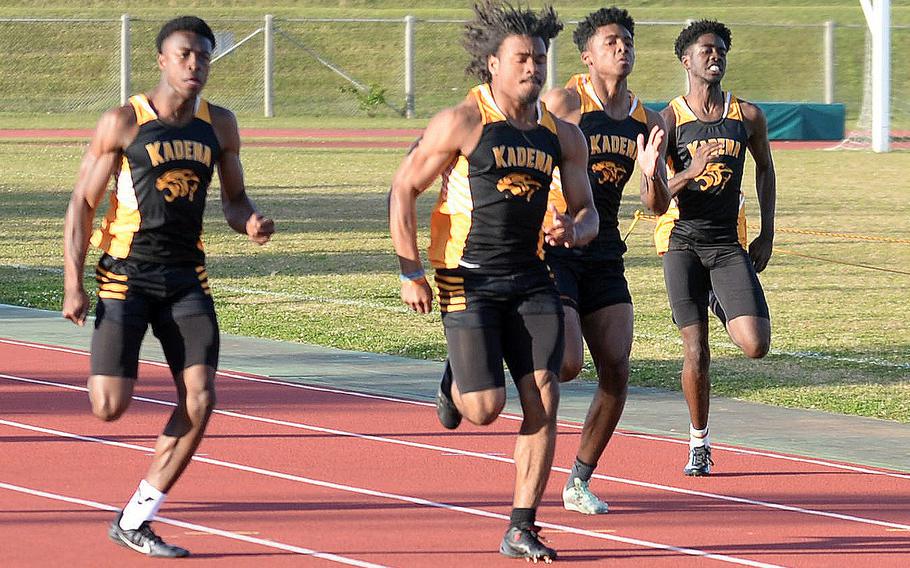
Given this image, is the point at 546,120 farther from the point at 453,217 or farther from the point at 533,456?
the point at 533,456

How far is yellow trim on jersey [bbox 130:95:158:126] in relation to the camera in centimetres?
714

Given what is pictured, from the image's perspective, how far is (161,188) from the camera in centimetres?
711

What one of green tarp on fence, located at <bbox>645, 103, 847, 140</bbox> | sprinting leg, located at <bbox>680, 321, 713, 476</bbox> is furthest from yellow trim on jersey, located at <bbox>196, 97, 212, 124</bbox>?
green tarp on fence, located at <bbox>645, 103, 847, 140</bbox>

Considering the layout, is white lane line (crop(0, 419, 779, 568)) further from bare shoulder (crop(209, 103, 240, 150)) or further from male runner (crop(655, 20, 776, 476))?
bare shoulder (crop(209, 103, 240, 150))

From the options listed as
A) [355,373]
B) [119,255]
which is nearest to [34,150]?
[355,373]

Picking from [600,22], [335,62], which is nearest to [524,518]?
[600,22]

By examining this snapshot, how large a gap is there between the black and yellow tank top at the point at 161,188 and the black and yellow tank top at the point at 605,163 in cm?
184

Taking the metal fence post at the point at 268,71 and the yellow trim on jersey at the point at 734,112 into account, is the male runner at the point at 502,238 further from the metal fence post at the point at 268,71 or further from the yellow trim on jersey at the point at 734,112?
the metal fence post at the point at 268,71

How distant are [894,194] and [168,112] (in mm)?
22239

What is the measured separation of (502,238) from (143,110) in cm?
154

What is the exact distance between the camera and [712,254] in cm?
930

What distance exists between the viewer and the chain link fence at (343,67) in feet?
167

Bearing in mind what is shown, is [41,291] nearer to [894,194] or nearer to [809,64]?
[894,194]

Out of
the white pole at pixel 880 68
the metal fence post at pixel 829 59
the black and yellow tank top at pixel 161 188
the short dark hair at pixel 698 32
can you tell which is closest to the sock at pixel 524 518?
the black and yellow tank top at pixel 161 188
